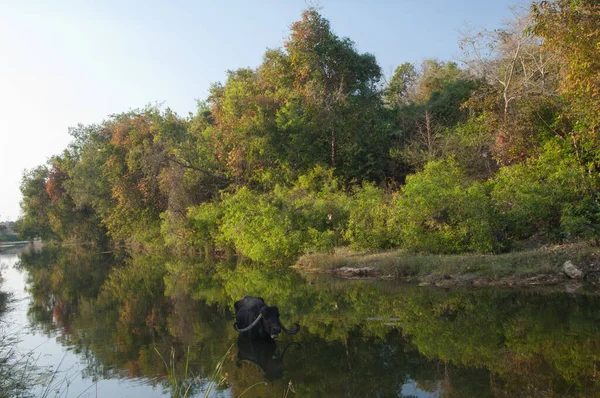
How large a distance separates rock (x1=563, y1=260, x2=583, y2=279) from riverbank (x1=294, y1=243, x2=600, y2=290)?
2 cm

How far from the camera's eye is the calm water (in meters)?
6.18

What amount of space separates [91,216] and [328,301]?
3827 centimetres

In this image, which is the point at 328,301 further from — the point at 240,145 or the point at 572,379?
the point at 240,145

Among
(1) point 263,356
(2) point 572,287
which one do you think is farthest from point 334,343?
(2) point 572,287

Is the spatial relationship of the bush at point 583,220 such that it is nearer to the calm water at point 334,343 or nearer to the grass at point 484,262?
the grass at point 484,262

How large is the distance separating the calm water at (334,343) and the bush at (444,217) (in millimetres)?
2504

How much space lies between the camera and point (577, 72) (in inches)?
423

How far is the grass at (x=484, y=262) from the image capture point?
39.9ft

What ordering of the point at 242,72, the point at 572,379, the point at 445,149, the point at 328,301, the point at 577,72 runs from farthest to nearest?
the point at 242,72, the point at 445,149, the point at 328,301, the point at 577,72, the point at 572,379

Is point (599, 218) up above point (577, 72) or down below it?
below

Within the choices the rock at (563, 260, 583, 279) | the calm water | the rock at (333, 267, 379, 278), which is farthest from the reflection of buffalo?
the rock at (563, 260, 583, 279)

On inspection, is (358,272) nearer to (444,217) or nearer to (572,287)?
(444,217)

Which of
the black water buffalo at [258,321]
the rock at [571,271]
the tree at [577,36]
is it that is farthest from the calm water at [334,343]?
the tree at [577,36]

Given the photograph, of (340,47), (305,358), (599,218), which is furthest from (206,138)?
(305,358)
